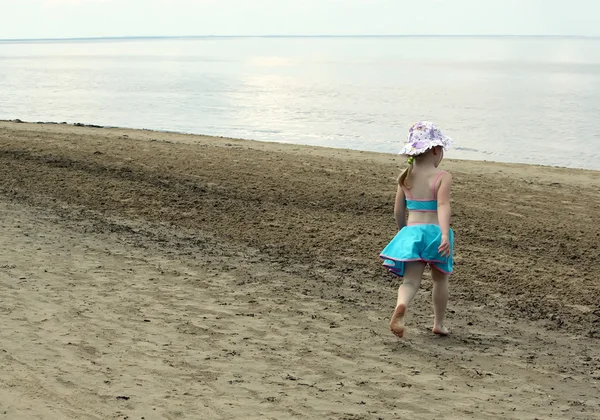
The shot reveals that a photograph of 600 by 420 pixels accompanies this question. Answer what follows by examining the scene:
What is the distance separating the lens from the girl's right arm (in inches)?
207

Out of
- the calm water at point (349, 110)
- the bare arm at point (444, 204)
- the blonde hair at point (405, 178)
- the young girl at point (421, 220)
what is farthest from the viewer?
the calm water at point (349, 110)

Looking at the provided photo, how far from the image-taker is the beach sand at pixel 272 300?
4562 millimetres

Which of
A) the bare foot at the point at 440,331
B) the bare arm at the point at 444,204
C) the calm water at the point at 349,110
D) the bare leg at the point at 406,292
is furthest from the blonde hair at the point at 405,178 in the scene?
the calm water at the point at 349,110

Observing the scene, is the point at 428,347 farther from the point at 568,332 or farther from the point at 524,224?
the point at 524,224

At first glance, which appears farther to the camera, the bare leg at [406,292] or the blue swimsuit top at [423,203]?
the blue swimsuit top at [423,203]

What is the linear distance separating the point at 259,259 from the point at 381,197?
2969 millimetres

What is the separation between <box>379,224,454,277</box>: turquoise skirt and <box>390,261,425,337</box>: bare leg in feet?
0.16

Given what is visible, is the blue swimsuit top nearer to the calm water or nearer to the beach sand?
the beach sand

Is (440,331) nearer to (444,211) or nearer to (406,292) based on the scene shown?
(406,292)

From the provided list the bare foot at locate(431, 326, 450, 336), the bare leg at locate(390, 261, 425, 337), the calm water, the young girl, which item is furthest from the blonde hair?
the calm water

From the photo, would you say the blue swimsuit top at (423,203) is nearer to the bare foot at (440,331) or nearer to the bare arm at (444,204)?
the bare arm at (444,204)

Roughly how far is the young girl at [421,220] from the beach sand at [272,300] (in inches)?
15.4

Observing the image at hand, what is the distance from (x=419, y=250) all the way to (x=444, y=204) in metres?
0.34

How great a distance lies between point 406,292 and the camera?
5422 millimetres
